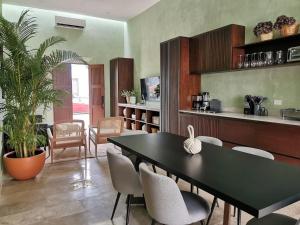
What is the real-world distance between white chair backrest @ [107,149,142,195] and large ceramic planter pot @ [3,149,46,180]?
190cm

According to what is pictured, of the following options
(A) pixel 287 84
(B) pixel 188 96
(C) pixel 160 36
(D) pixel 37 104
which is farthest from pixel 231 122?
(C) pixel 160 36

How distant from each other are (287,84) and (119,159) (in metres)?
2.83

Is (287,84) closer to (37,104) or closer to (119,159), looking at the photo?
(119,159)

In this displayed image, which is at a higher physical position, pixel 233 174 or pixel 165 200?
pixel 233 174

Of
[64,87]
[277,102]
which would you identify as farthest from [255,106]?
[64,87]

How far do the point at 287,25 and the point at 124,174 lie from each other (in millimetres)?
2935

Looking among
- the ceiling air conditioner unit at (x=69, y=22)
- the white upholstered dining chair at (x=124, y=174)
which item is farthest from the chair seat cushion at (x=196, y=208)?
the ceiling air conditioner unit at (x=69, y=22)

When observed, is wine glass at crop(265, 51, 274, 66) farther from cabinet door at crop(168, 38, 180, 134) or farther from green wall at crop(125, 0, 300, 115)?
cabinet door at crop(168, 38, 180, 134)

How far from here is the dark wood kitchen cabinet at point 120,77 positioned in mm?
7664

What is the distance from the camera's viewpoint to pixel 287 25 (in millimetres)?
3207

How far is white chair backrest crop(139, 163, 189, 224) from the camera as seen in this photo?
60.5 inches

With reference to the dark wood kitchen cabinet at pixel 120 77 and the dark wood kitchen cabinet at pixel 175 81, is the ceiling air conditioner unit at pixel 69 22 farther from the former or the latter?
the dark wood kitchen cabinet at pixel 175 81

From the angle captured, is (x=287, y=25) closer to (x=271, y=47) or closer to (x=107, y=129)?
(x=271, y=47)

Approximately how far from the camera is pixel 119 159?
2.08 metres
